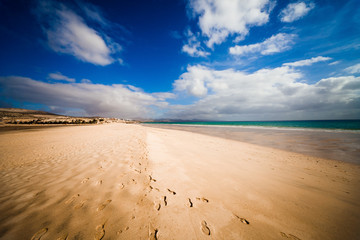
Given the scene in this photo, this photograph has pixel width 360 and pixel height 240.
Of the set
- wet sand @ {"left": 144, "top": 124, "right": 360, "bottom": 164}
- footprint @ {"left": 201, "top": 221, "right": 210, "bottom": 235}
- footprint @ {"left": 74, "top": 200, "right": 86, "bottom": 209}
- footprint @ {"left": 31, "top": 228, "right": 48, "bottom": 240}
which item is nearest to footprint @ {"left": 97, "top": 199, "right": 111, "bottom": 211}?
footprint @ {"left": 74, "top": 200, "right": 86, "bottom": 209}

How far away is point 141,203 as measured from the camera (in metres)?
2.70

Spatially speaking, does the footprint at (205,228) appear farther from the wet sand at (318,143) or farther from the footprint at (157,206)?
the wet sand at (318,143)

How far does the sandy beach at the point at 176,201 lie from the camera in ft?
6.82

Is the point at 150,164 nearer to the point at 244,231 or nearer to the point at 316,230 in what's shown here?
the point at 244,231

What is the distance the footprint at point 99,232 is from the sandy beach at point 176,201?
2 centimetres

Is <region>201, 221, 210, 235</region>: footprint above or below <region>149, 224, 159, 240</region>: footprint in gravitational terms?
below

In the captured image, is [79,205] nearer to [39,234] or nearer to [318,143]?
[39,234]

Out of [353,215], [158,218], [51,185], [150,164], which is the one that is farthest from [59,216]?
[353,215]

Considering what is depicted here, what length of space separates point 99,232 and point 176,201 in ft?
5.22

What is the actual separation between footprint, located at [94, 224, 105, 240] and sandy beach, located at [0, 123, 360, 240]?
0.02m

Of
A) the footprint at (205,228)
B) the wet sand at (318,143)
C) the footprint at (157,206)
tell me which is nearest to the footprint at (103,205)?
the footprint at (157,206)

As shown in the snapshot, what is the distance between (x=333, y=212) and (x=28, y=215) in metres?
6.68

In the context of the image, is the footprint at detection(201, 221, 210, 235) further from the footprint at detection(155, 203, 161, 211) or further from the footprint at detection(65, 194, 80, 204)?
the footprint at detection(65, 194, 80, 204)

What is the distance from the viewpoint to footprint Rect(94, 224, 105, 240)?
192 cm
